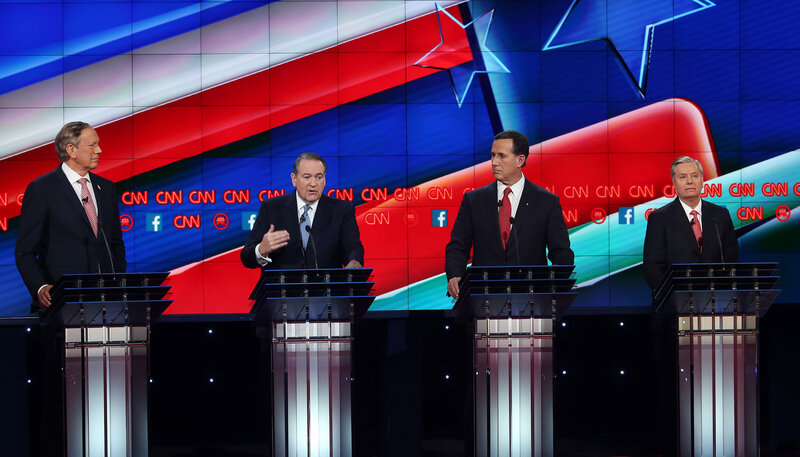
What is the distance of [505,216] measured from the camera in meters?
4.68

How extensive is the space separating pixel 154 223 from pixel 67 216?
3.94 m

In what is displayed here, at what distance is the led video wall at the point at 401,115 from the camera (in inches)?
329

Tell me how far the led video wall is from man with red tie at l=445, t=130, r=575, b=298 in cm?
377

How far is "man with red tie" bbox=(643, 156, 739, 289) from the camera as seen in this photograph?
482 cm

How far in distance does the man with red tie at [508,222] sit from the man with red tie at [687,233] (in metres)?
0.52

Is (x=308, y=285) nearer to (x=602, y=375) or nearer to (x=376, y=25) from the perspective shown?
(x=602, y=375)

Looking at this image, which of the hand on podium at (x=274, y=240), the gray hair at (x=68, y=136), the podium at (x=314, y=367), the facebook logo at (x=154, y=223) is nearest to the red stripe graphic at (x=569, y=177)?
the facebook logo at (x=154, y=223)

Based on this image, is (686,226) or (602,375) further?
(686,226)

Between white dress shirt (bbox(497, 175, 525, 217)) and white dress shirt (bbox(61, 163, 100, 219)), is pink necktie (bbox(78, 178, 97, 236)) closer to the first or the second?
white dress shirt (bbox(61, 163, 100, 219))

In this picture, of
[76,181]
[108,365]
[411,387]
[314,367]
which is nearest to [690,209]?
[411,387]

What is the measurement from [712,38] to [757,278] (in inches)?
199

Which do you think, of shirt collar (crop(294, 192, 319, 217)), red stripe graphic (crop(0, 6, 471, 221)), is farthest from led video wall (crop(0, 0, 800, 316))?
shirt collar (crop(294, 192, 319, 217))

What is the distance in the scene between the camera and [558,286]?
13.1 ft

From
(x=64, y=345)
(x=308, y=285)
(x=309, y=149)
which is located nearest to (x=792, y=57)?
(x=309, y=149)
